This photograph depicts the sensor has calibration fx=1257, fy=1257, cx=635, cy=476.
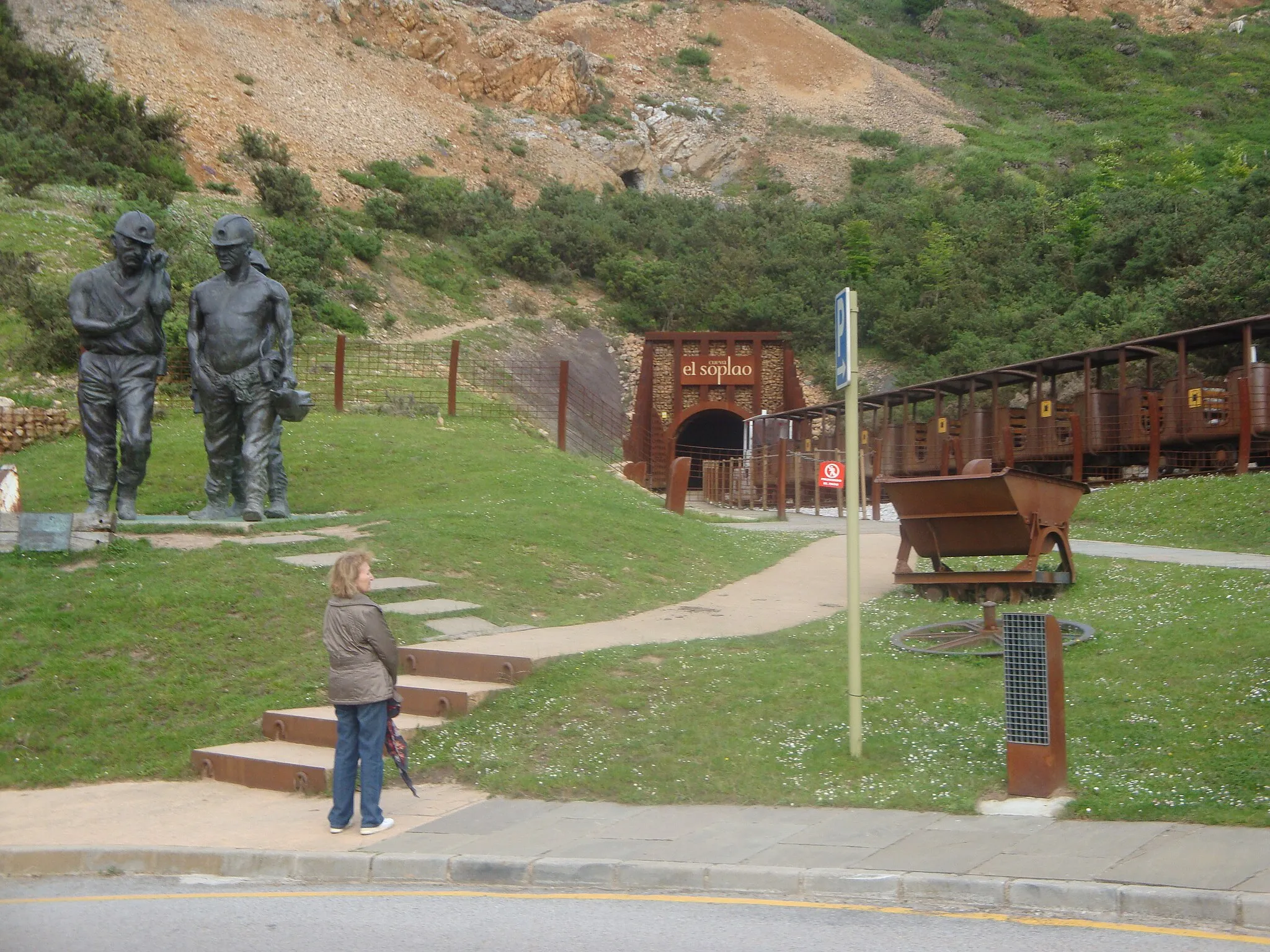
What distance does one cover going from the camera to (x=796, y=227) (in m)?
56.0

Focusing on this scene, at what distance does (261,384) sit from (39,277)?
16.6m

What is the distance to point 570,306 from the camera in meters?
49.5

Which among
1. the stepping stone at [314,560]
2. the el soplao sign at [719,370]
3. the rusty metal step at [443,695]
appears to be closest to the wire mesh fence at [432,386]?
the el soplao sign at [719,370]

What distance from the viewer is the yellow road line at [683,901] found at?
17.6 ft

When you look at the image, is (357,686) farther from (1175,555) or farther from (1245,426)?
(1245,426)

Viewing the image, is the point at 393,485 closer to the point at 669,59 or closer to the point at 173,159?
the point at 173,159

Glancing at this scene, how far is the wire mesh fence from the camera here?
82.9 ft

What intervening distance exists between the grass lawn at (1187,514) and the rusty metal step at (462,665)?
36.0ft

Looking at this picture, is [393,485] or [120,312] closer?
[120,312]

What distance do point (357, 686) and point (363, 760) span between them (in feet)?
1.54

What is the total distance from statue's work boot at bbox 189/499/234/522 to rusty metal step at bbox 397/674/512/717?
5.78 m

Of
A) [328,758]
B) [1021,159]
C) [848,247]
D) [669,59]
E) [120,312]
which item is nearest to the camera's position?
[328,758]

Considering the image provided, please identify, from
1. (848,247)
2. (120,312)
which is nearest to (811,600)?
(120,312)

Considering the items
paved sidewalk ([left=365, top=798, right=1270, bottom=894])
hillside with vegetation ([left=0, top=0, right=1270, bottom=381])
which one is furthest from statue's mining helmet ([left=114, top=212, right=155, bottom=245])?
hillside with vegetation ([left=0, top=0, right=1270, bottom=381])
